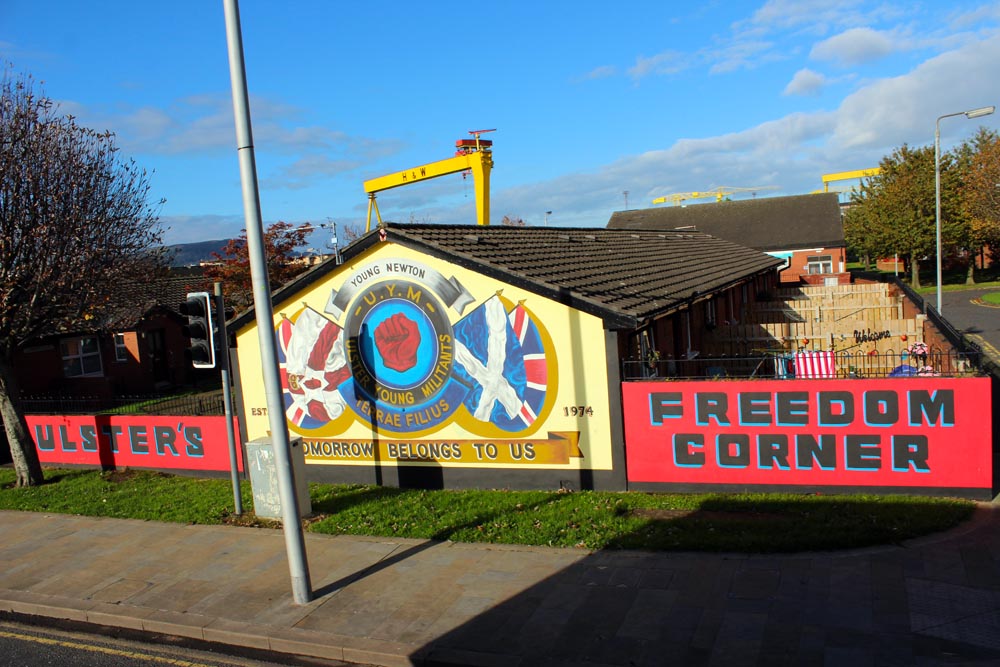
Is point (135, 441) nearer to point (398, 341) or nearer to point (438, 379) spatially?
point (398, 341)

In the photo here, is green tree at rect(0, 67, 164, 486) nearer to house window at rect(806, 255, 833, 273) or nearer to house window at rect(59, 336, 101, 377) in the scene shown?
house window at rect(59, 336, 101, 377)

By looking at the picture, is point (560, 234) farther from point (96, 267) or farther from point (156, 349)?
point (156, 349)

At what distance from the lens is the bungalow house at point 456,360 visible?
37.1ft

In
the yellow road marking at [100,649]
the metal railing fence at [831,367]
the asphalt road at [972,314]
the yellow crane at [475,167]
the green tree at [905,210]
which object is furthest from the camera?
the green tree at [905,210]

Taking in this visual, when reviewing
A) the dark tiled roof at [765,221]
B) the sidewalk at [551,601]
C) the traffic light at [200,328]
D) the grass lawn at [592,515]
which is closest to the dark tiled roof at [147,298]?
the grass lawn at [592,515]

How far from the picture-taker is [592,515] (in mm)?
10164

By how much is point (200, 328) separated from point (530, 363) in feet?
16.2

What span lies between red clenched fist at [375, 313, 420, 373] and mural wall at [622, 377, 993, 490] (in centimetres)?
369

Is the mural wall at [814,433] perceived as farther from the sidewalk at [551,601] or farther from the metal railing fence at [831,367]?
the sidewalk at [551,601]

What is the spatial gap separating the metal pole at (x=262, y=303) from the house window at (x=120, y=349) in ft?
76.1

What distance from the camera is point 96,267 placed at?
1420 centimetres

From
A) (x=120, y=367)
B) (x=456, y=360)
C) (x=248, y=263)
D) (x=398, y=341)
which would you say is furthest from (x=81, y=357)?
(x=456, y=360)

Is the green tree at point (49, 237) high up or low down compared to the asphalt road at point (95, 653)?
up

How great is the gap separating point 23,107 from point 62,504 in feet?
23.5
